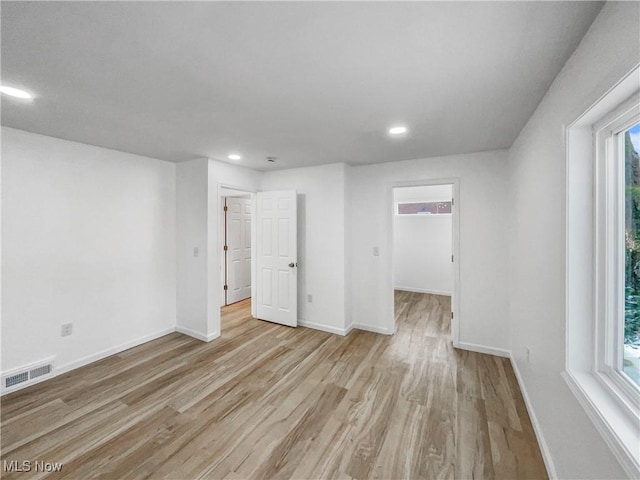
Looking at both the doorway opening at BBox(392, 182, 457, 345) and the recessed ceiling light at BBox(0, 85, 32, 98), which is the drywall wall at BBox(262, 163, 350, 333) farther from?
the recessed ceiling light at BBox(0, 85, 32, 98)

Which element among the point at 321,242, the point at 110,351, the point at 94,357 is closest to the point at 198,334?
the point at 110,351

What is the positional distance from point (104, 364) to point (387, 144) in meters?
3.86

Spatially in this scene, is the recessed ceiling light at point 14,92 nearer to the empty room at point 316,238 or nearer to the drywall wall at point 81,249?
the empty room at point 316,238

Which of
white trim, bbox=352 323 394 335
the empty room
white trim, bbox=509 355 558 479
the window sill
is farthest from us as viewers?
white trim, bbox=352 323 394 335

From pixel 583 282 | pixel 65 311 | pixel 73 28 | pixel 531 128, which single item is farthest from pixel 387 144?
pixel 65 311

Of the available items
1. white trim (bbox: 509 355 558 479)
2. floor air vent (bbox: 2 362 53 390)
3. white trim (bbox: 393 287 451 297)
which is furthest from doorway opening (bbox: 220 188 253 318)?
white trim (bbox: 509 355 558 479)

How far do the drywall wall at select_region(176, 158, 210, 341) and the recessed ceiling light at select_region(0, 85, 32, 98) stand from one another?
5.52 ft

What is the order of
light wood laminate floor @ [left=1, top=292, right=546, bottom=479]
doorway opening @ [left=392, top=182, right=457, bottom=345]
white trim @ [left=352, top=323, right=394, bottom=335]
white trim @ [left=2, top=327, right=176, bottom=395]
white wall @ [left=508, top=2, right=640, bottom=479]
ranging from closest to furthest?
white wall @ [left=508, top=2, right=640, bottom=479] → light wood laminate floor @ [left=1, top=292, right=546, bottom=479] → white trim @ [left=2, top=327, right=176, bottom=395] → white trim @ [left=352, top=323, right=394, bottom=335] → doorway opening @ [left=392, top=182, right=457, bottom=345]

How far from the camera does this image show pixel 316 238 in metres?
3.86

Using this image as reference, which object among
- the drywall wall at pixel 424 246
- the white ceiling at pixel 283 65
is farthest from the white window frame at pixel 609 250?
the drywall wall at pixel 424 246

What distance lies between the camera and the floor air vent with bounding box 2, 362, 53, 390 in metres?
2.37

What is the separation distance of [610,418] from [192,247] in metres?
3.88

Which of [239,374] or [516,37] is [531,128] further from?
[239,374]

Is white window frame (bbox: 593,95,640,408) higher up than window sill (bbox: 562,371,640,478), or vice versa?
white window frame (bbox: 593,95,640,408)
